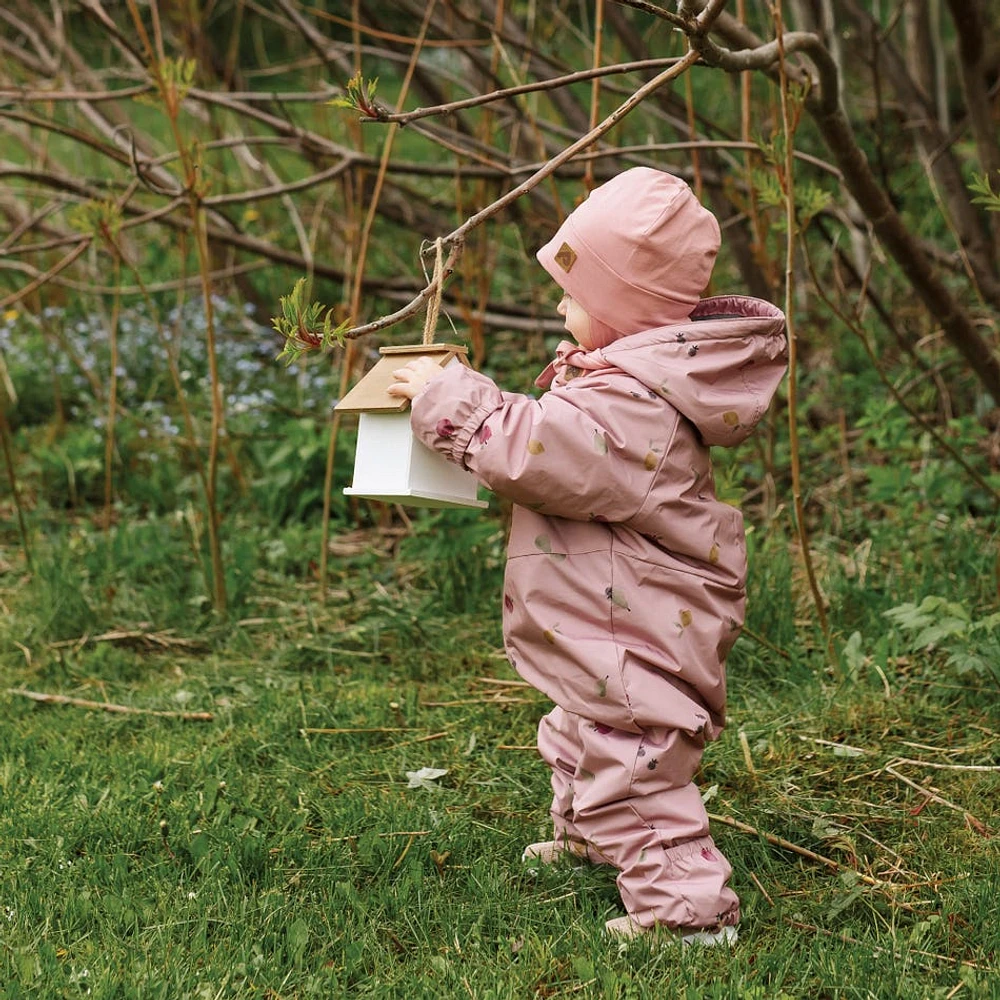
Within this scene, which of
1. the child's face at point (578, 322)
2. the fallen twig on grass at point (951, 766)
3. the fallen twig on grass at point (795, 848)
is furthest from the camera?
the fallen twig on grass at point (951, 766)

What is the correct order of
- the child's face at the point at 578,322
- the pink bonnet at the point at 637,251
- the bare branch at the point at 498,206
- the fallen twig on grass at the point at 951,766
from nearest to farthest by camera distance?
the bare branch at the point at 498,206
the pink bonnet at the point at 637,251
the child's face at the point at 578,322
the fallen twig on grass at the point at 951,766

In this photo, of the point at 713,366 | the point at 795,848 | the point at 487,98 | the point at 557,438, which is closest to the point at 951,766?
the point at 795,848

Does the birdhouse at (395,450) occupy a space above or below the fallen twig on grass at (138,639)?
above

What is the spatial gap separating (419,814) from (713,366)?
1058 millimetres

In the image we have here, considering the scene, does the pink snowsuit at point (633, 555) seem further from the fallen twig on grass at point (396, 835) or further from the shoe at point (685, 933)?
the fallen twig on grass at point (396, 835)

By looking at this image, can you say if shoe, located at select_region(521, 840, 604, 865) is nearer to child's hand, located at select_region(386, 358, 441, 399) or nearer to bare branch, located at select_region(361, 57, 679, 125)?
child's hand, located at select_region(386, 358, 441, 399)

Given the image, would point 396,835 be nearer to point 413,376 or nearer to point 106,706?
point 413,376

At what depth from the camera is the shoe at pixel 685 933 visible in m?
1.97

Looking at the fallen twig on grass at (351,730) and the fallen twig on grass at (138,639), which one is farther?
the fallen twig on grass at (138,639)

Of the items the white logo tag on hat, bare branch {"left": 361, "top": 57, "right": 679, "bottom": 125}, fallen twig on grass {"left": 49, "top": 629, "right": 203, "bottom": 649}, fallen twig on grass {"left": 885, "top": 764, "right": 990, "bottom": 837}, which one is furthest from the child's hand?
fallen twig on grass {"left": 49, "top": 629, "right": 203, "bottom": 649}

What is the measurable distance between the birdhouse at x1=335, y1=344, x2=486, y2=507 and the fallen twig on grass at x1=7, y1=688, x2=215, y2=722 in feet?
3.88

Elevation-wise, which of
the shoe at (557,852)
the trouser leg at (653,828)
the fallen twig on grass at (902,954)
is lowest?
the shoe at (557,852)

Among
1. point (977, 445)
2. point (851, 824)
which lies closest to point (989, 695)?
point (851, 824)

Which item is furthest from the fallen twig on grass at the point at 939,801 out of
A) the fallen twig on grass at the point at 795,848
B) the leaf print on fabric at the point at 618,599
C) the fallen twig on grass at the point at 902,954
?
the leaf print on fabric at the point at 618,599
